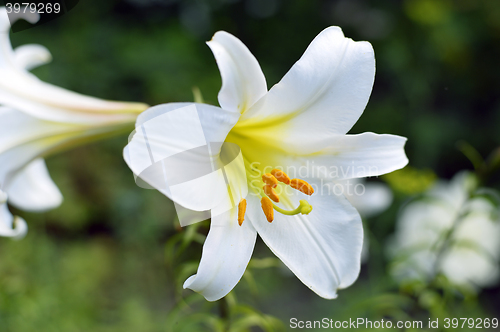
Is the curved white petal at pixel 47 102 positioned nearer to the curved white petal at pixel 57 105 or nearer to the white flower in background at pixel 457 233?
the curved white petal at pixel 57 105

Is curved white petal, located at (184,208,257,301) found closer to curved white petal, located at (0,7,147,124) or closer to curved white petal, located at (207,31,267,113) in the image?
curved white petal, located at (207,31,267,113)

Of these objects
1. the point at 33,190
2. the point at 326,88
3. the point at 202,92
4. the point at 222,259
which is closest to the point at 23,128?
the point at 33,190

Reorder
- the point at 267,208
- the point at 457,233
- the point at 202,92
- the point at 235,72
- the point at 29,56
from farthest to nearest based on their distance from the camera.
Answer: the point at 202,92 < the point at 457,233 < the point at 29,56 < the point at 267,208 < the point at 235,72

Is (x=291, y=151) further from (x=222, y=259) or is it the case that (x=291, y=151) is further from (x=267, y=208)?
(x=222, y=259)

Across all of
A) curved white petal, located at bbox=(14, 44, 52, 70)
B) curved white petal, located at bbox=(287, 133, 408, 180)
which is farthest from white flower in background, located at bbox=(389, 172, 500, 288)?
curved white petal, located at bbox=(14, 44, 52, 70)

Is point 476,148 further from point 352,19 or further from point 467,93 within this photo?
point 352,19

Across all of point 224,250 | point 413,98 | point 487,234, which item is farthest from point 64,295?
point 413,98
